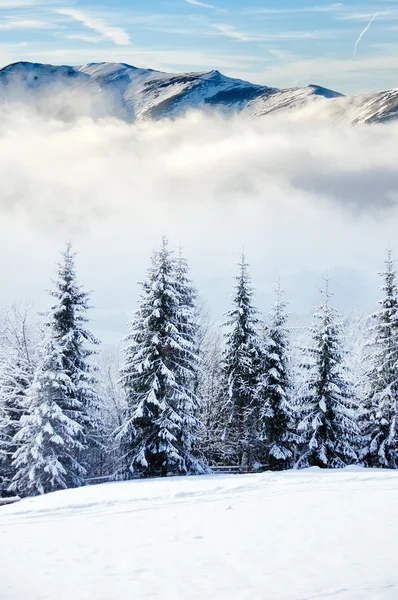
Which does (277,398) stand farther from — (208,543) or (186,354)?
(208,543)

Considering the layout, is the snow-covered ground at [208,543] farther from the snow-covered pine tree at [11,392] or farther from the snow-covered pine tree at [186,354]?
the snow-covered pine tree at [11,392]

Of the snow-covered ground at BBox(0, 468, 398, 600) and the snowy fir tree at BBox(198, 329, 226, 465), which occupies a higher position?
the snow-covered ground at BBox(0, 468, 398, 600)

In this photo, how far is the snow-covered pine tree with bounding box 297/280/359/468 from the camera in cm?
2620

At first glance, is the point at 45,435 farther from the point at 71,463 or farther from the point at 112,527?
the point at 112,527

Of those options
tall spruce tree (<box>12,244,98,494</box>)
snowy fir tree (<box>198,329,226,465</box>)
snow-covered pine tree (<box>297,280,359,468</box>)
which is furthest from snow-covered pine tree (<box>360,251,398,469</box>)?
tall spruce tree (<box>12,244,98,494</box>)

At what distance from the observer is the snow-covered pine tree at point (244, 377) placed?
2739 centimetres

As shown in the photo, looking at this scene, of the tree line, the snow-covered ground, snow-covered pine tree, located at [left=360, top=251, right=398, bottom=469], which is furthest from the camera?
snow-covered pine tree, located at [left=360, top=251, right=398, bottom=469]

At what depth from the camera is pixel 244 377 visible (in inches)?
1093

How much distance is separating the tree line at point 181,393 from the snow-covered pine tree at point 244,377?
64mm

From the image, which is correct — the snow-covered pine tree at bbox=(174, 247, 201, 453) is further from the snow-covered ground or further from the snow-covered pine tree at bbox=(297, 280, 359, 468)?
the snow-covered ground

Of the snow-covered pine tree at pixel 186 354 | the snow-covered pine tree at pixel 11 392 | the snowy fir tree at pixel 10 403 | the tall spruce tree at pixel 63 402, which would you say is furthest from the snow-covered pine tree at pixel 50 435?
the snow-covered pine tree at pixel 186 354

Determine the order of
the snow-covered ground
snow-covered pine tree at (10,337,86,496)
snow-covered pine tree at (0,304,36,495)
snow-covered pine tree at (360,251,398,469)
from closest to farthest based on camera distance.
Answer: the snow-covered ground
snow-covered pine tree at (10,337,86,496)
snow-covered pine tree at (0,304,36,495)
snow-covered pine tree at (360,251,398,469)

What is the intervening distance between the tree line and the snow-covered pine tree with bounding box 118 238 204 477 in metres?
0.06

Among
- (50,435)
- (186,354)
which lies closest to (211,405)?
(186,354)
